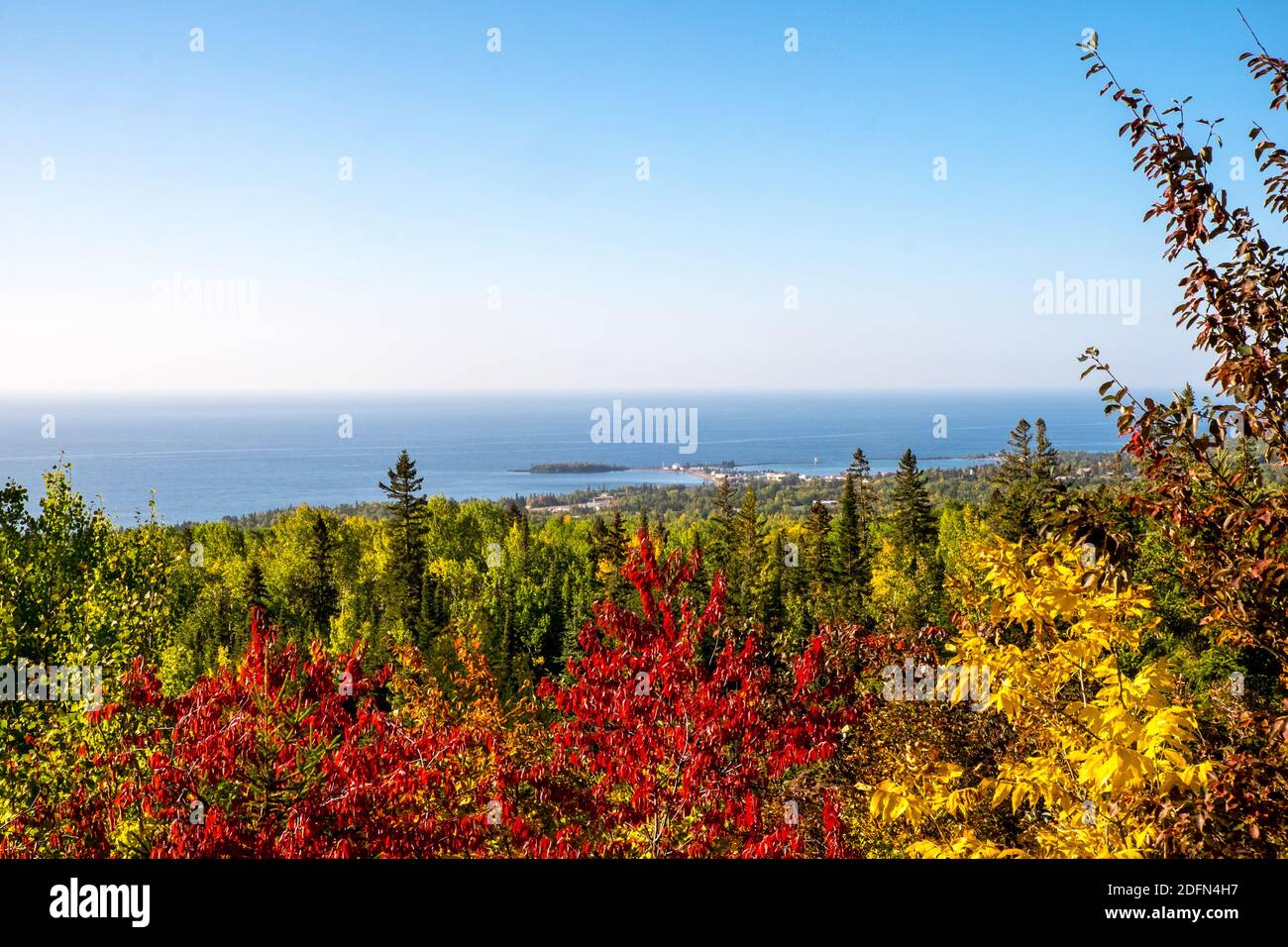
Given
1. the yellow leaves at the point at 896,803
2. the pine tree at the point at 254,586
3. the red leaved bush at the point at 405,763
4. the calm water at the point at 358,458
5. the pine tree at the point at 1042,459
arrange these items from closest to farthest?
→ the red leaved bush at the point at 405,763
the yellow leaves at the point at 896,803
the pine tree at the point at 1042,459
the pine tree at the point at 254,586
the calm water at the point at 358,458

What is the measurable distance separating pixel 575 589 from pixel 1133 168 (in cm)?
4642

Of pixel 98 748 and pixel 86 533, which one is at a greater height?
pixel 86 533

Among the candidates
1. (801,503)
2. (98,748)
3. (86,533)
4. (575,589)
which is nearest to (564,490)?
(801,503)

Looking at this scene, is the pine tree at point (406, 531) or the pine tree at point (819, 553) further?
the pine tree at point (819, 553)

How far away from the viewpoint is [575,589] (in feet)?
164

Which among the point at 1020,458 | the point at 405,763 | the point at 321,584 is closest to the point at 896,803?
the point at 405,763

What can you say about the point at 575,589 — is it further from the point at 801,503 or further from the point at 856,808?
the point at 801,503

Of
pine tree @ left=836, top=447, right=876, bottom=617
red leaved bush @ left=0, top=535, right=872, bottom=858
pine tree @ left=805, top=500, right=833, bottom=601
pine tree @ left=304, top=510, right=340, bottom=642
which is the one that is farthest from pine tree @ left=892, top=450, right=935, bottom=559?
red leaved bush @ left=0, top=535, right=872, bottom=858

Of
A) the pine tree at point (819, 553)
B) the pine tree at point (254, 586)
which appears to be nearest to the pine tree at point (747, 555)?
the pine tree at point (819, 553)

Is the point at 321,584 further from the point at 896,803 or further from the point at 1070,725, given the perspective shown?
the point at 1070,725

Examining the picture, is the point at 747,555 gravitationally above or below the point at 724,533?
below

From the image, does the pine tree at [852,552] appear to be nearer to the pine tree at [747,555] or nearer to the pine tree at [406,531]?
the pine tree at [747,555]
